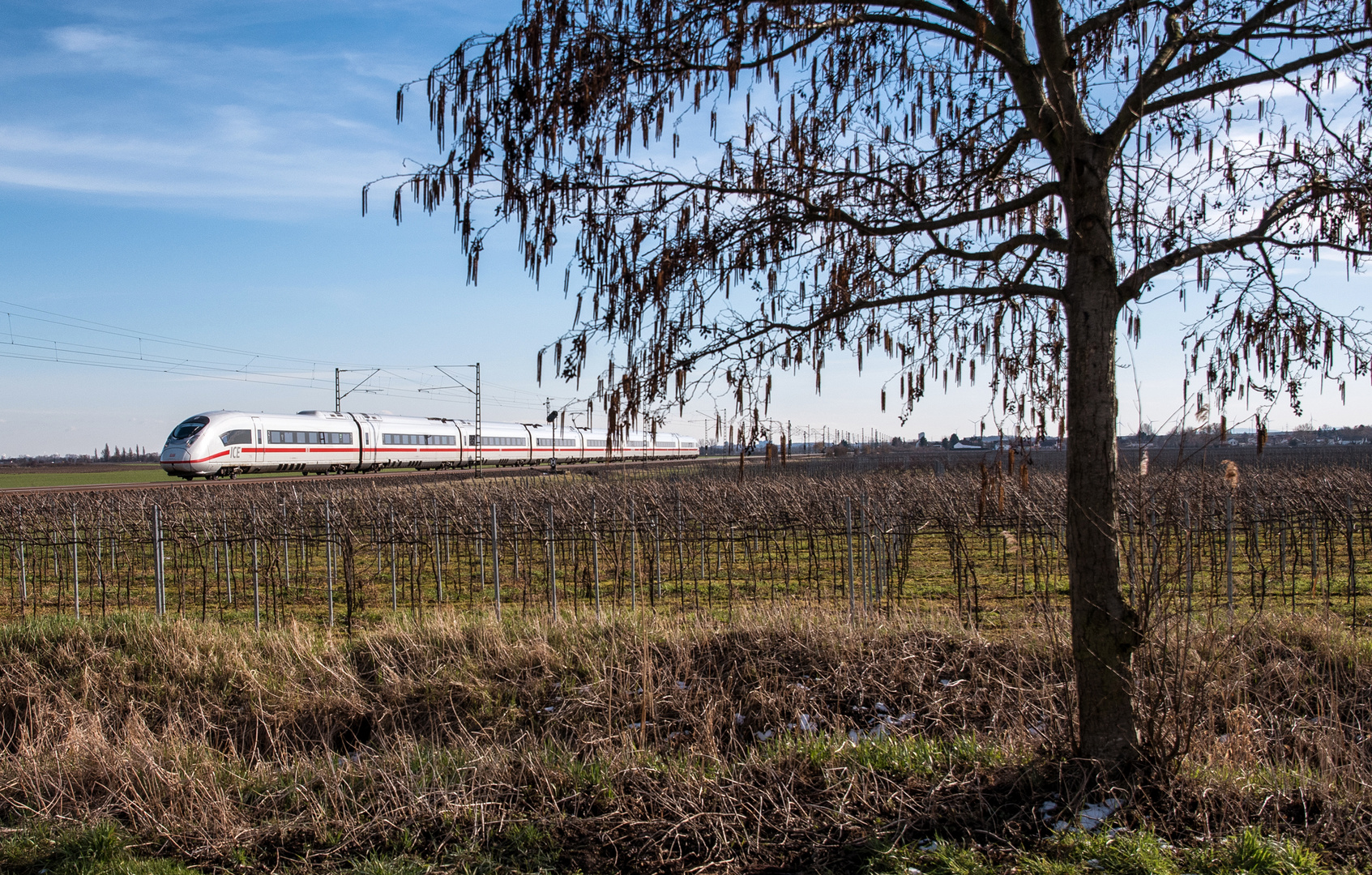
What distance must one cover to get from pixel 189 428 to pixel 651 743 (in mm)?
29258

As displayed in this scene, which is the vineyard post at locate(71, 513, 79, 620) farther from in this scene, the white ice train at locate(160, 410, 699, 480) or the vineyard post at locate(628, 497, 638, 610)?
the white ice train at locate(160, 410, 699, 480)

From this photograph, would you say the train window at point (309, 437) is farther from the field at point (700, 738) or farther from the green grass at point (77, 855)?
the green grass at point (77, 855)

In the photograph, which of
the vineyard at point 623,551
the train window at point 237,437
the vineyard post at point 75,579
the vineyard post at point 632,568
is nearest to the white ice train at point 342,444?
the train window at point 237,437

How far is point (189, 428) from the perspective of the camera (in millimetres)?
29250

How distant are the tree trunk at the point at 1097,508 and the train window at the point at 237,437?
31558 millimetres

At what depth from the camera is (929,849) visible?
11.0ft

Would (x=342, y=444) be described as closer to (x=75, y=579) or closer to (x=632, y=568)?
(x=75, y=579)

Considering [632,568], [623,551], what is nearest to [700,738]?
[632,568]

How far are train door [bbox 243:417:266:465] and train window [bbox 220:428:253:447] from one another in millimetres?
209

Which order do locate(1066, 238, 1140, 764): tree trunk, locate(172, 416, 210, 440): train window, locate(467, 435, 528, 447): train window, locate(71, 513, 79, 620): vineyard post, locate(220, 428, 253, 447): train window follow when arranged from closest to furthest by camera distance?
locate(1066, 238, 1140, 764): tree trunk, locate(71, 513, 79, 620): vineyard post, locate(172, 416, 210, 440): train window, locate(220, 428, 253, 447): train window, locate(467, 435, 528, 447): train window

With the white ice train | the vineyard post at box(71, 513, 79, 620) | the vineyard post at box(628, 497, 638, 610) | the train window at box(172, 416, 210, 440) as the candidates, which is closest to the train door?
the white ice train

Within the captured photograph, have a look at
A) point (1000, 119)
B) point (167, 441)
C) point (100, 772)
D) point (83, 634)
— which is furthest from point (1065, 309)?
point (167, 441)

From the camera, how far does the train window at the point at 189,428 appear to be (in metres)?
29.0

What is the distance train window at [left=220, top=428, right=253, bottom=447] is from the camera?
97.7 feet
